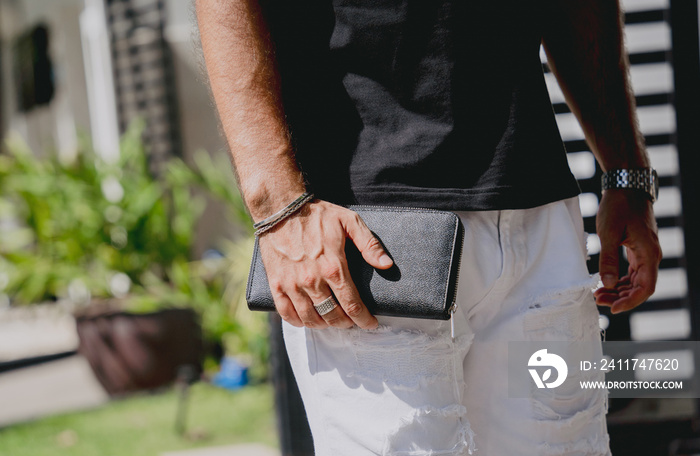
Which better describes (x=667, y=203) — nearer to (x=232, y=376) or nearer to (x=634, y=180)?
(x=634, y=180)

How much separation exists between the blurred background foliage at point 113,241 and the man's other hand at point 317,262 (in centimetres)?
332

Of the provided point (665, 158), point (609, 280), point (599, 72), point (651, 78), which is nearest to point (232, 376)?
point (665, 158)

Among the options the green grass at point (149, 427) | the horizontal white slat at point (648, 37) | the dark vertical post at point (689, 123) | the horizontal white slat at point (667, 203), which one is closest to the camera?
the dark vertical post at point (689, 123)

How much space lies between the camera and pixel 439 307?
3.14 feet

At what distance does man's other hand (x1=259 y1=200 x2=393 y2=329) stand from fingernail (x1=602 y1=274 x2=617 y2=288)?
0.62 meters

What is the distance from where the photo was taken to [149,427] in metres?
3.60

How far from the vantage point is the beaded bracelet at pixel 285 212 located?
3.23 feet

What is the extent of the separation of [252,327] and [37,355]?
2.69m

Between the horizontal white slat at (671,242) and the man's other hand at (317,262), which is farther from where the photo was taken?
the horizontal white slat at (671,242)

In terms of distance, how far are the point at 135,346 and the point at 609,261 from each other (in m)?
3.48

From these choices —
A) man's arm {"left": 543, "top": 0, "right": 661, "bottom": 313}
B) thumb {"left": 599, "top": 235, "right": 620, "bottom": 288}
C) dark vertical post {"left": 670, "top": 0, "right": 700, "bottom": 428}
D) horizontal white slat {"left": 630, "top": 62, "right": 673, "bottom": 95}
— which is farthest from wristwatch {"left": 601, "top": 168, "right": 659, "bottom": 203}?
horizontal white slat {"left": 630, "top": 62, "right": 673, "bottom": 95}

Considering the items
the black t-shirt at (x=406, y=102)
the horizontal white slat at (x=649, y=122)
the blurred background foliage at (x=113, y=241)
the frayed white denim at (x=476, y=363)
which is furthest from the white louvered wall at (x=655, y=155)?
the blurred background foliage at (x=113, y=241)
